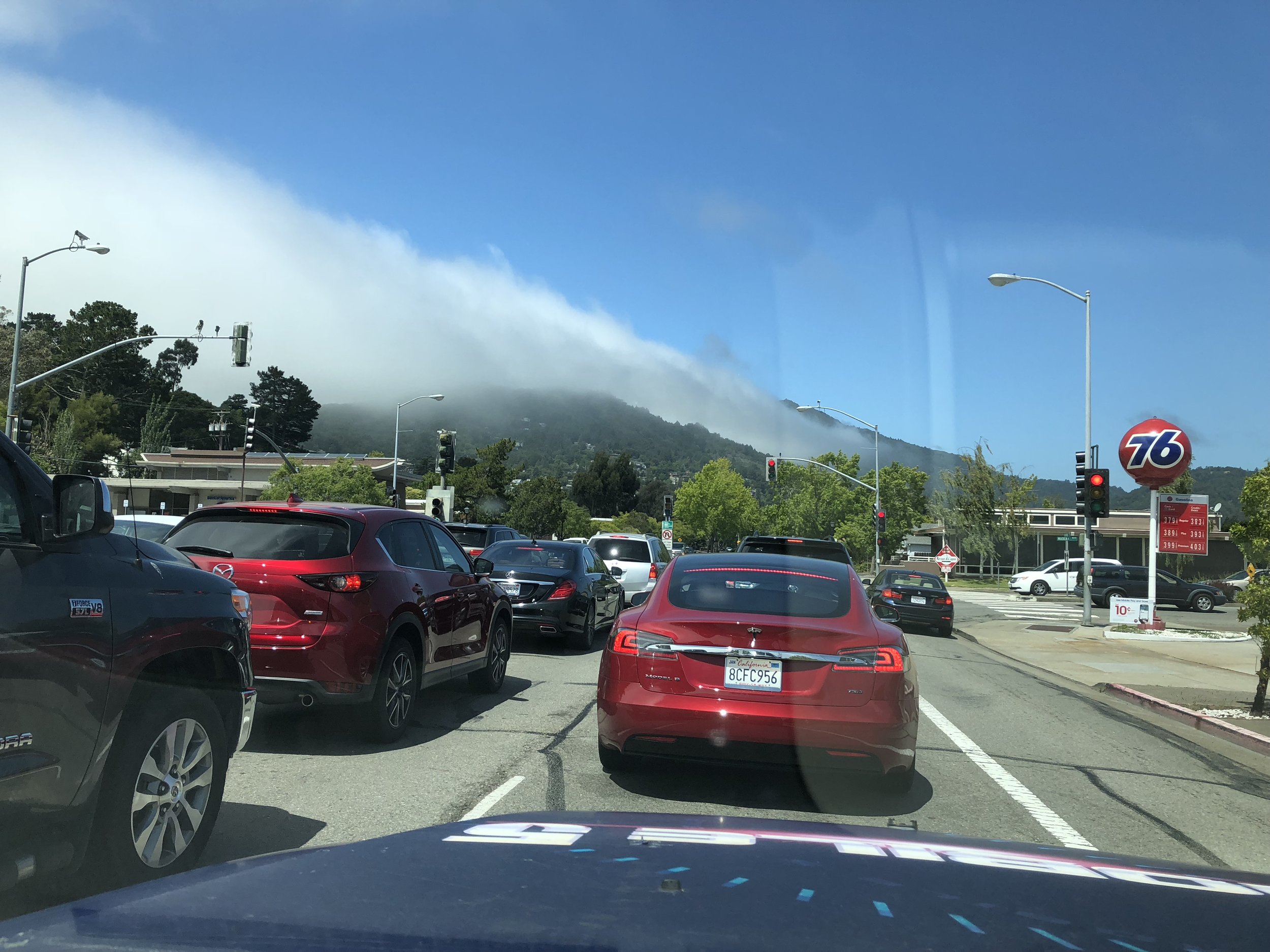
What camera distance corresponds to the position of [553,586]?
44.4 feet

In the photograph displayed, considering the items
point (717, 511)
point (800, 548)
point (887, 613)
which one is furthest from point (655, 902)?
point (717, 511)

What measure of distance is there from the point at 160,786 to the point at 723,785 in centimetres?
365

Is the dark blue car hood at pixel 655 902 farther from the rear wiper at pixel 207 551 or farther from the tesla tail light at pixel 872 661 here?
the rear wiper at pixel 207 551

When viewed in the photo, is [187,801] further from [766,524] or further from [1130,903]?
[766,524]

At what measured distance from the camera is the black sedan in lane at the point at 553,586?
→ 44.1 ft

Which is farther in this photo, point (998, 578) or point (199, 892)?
point (998, 578)

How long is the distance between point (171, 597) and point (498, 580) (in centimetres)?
A: 924

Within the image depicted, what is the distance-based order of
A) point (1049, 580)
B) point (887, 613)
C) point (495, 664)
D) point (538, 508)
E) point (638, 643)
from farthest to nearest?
point (538, 508) → point (1049, 580) → point (887, 613) → point (495, 664) → point (638, 643)

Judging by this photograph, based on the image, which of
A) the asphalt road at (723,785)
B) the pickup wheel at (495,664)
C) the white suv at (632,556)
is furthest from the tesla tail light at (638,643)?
the white suv at (632,556)

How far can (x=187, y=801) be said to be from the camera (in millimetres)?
4340

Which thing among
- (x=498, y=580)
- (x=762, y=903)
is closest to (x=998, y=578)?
(x=498, y=580)

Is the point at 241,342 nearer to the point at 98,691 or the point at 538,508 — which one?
the point at 98,691

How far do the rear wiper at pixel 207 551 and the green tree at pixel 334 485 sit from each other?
43.2m

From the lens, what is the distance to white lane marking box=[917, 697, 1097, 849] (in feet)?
18.5
